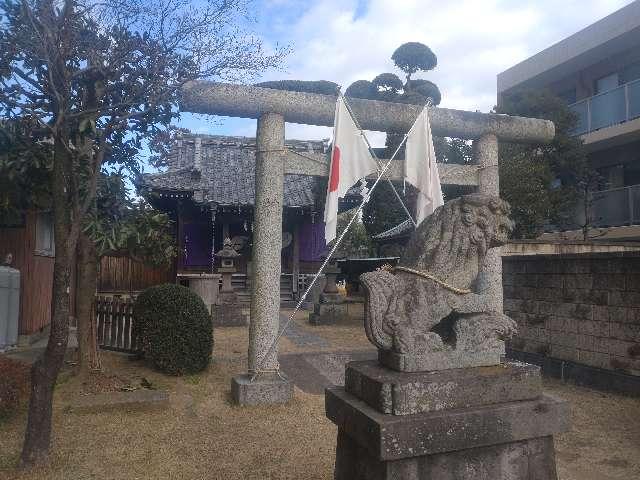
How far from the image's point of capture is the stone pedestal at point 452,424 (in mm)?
2803

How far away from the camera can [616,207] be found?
47.2 feet

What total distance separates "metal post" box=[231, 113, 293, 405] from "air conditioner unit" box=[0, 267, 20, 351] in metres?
4.59

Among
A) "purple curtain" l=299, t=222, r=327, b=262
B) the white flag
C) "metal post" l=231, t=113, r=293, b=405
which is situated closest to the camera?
"metal post" l=231, t=113, r=293, b=405

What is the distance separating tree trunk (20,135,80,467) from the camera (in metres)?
4.11

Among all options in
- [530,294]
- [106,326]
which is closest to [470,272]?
[530,294]

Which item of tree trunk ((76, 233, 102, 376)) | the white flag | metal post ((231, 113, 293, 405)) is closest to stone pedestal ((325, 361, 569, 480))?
metal post ((231, 113, 293, 405))

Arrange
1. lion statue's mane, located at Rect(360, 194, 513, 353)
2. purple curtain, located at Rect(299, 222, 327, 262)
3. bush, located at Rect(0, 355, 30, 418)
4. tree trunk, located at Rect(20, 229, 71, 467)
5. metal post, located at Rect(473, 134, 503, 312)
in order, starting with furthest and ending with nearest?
purple curtain, located at Rect(299, 222, 327, 262)
metal post, located at Rect(473, 134, 503, 312)
bush, located at Rect(0, 355, 30, 418)
tree trunk, located at Rect(20, 229, 71, 467)
lion statue's mane, located at Rect(360, 194, 513, 353)

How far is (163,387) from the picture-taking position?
6832mm

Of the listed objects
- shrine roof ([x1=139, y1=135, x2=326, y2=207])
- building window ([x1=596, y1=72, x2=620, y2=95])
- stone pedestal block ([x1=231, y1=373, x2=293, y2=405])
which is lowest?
stone pedestal block ([x1=231, y1=373, x2=293, y2=405])

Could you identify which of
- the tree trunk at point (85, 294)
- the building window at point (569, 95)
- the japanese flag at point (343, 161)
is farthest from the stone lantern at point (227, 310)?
the building window at point (569, 95)

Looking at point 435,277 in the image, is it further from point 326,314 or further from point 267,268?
point 326,314

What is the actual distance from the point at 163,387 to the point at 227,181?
46.4ft

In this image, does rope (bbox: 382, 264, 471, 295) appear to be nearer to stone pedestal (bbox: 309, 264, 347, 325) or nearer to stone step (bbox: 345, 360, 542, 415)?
stone step (bbox: 345, 360, 542, 415)

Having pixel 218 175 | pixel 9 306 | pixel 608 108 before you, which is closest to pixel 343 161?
pixel 9 306
